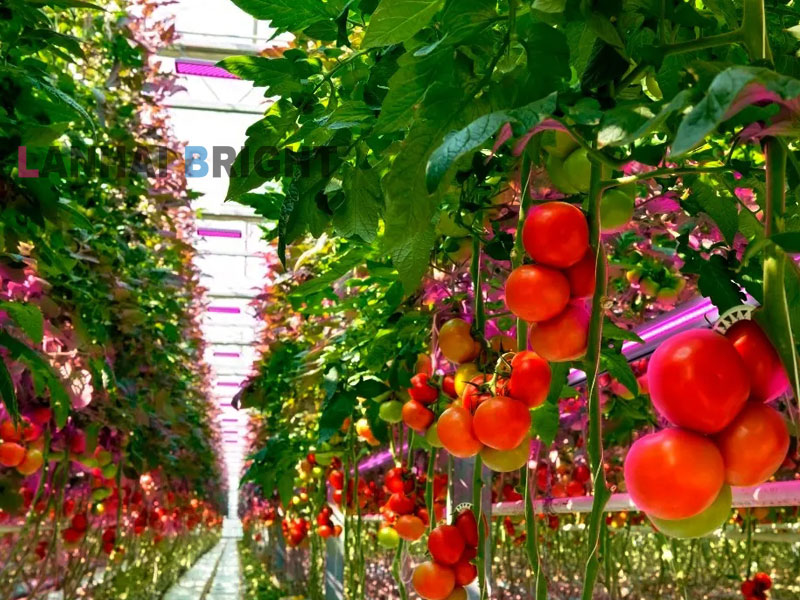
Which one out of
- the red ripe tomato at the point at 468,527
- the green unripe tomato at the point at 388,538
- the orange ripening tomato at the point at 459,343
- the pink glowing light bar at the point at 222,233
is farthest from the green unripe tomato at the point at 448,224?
the pink glowing light bar at the point at 222,233

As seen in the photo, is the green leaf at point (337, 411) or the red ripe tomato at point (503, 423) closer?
the red ripe tomato at point (503, 423)

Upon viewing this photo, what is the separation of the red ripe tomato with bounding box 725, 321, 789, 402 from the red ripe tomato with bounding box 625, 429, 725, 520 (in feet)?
0.13

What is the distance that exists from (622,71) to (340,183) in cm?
33

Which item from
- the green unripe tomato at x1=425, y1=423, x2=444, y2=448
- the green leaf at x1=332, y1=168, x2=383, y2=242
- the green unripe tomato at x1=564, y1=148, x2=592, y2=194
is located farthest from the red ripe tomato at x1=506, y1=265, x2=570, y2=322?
the green unripe tomato at x1=425, y1=423, x2=444, y2=448

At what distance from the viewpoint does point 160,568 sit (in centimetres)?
870

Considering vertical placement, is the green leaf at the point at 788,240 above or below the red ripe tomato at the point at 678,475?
above

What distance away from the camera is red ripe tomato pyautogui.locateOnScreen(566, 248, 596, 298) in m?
0.55

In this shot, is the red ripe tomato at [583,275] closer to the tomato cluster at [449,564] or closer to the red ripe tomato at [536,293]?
the red ripe tomato at [536,293]

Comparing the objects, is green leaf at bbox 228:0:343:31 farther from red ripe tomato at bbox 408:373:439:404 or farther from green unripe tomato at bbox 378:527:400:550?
green unripe tomato at bbox 378:527:400:550

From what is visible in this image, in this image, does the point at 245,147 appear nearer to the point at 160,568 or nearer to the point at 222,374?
the point at 160,568

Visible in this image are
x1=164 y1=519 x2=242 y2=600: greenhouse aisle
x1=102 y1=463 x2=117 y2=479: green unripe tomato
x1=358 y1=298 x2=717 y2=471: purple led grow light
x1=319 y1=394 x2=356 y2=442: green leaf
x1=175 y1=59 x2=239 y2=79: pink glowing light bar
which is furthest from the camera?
x1=164 y1=519 x2=242 y2=600: greenhouse aisle

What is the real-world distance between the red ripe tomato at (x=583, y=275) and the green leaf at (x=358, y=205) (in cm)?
24

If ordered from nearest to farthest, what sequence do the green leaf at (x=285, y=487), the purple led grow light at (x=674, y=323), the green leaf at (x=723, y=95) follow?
1. the green leaf at (x=723, y=95)
2. the purple led grow light at (x=674, y=323)
3. the green leaf at (x=285, y=487)

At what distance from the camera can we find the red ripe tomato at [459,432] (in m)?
0.69
